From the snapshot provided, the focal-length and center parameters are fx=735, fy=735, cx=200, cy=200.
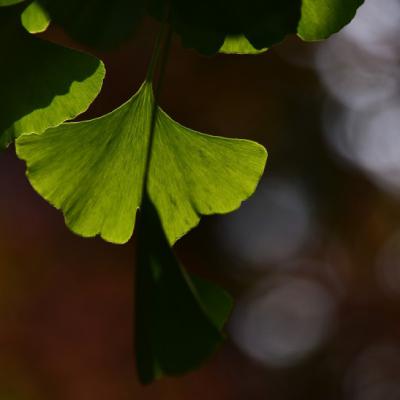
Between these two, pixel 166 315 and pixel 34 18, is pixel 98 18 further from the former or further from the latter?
pixel 166 315

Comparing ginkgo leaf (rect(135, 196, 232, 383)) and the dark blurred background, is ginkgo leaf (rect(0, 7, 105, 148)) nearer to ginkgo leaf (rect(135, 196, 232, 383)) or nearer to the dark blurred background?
ginkgo leaf (rect(135, 196, 232, 383))

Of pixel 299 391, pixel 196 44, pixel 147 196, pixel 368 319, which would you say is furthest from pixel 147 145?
pixel 299 391

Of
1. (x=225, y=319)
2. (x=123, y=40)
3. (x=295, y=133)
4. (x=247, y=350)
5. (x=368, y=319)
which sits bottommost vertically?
(x=247, y=350)

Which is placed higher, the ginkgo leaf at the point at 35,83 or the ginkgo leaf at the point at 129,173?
the ginkgo leaf at the point at 35,83

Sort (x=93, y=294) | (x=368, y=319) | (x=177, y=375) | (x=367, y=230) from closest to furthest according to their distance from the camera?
(x=177, y=375)
(x=93, y=294)
(x=368, y=319)
(x=367, y=230)

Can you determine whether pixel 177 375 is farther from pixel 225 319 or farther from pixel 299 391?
pixel 299 391

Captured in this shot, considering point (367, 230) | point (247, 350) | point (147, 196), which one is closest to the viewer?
point (147, 196)

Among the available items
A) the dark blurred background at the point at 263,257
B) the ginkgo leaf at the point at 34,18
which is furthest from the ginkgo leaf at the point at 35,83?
the dark blurred background at the point at 263,257

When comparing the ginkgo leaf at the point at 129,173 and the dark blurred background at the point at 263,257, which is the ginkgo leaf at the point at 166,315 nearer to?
the ginkgo leaf at the point at 129,173
